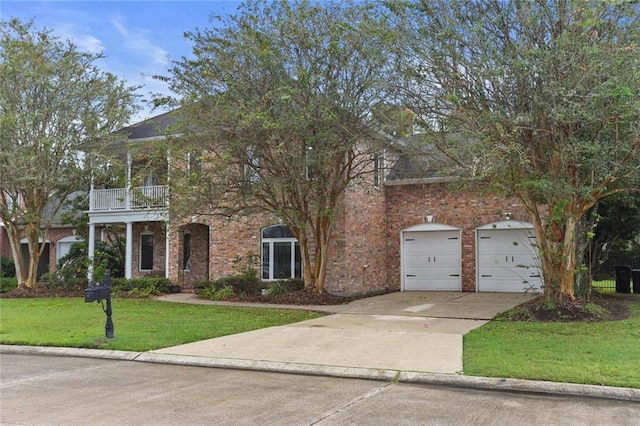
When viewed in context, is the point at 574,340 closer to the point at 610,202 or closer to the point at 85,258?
the point at 610,202

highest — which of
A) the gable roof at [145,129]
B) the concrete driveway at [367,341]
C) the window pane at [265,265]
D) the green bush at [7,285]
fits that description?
the gable roof at [145,129]

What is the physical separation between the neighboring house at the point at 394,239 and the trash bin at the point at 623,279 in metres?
3.76

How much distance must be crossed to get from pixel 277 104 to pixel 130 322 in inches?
251

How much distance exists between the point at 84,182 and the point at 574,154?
17775 mm

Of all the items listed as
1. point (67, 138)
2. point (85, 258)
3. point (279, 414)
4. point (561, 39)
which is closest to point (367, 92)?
point (561, 39)

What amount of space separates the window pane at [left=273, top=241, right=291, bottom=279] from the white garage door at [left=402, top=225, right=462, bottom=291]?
4.22 m

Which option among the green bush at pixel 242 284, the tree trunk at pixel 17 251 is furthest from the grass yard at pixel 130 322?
the tree trunk at pixel 17 251

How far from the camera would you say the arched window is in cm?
2091

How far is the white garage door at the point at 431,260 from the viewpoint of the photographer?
20781 mm

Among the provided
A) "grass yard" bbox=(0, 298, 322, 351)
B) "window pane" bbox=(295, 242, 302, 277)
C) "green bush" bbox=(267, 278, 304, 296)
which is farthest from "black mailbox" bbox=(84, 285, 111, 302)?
"window pane" bbox=(295, 242, 302, 277)

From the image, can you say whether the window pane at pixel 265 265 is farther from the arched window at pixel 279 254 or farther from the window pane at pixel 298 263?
the window pane at pixel 298 263

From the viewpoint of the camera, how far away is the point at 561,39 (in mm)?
10508

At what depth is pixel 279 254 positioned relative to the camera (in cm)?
2116

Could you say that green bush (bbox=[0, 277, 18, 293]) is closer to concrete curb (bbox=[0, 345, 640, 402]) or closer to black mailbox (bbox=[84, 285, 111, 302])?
concrete curb (bbox=[0, 345, 640, 402])
